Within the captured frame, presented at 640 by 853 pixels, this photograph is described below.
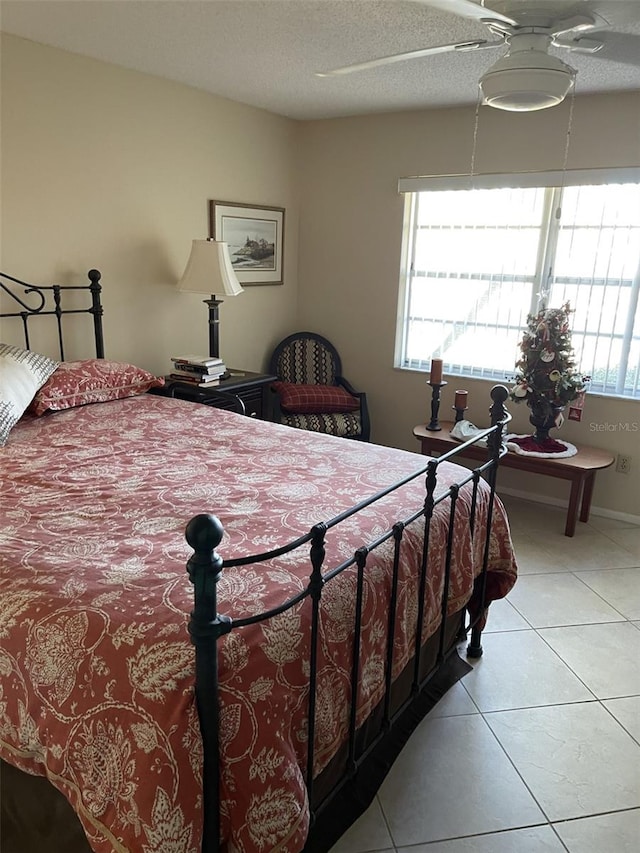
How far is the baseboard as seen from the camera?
12.7 feet

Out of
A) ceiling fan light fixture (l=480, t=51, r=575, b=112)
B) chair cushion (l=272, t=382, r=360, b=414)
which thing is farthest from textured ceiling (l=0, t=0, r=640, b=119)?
chair cushion (l=272, t=382, r=360, b=414)

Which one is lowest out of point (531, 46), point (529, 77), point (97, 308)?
point (97, 308)

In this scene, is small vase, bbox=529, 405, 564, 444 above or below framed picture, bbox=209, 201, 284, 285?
below

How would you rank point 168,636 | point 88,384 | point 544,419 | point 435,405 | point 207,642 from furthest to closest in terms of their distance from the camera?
point 435,405
point 544,419
point 88,384
point 168,636
point 207,642

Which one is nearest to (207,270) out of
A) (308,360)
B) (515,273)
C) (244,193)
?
(244,193)

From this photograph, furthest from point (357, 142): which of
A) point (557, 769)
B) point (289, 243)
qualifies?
point (557, 769)

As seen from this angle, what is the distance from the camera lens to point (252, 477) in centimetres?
221

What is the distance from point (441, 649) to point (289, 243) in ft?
10.9

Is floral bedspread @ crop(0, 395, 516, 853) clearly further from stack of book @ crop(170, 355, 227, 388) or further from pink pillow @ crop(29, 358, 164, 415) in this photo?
stack of book @ crop(170, 355, 227, 388)

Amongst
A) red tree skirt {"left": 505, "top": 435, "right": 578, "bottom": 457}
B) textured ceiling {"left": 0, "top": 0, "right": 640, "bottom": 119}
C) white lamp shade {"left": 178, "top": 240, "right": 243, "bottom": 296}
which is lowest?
red tree skirt {"left": 505, "top": 435, "right": 578, "bottom": 457}

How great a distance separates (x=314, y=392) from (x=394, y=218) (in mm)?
1311

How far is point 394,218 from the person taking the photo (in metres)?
4.35

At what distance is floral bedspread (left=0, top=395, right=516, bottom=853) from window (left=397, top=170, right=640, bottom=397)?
7.11 ft

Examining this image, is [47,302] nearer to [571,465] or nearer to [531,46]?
[531,46]
